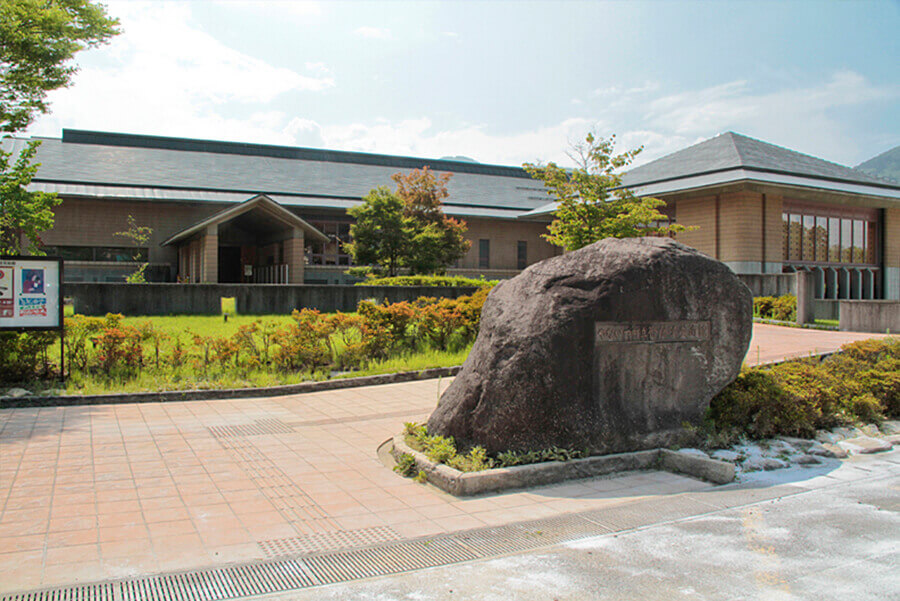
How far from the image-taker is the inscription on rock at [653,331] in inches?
261

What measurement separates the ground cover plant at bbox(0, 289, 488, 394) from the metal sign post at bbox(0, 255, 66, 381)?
1.21 ft

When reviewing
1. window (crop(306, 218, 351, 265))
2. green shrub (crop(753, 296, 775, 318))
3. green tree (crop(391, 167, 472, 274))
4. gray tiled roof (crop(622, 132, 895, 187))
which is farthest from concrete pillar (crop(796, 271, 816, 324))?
window (crop(306, 218, 351, 265))

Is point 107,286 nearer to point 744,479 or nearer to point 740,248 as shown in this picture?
point 744,479

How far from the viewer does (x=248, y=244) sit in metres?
32.9

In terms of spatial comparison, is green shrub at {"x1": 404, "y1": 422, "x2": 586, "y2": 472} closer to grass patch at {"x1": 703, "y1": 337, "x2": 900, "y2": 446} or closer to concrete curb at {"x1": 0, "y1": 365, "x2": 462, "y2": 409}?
grass patch at {"x1": 703, "y1": 337, "x2": 900, "y2": 446}

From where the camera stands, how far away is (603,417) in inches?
262

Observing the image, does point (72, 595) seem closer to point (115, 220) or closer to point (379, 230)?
point (379, 230)

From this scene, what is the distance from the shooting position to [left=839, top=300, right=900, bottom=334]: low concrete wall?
19234 millimetres

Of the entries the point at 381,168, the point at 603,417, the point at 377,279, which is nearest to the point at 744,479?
the point at 603,417

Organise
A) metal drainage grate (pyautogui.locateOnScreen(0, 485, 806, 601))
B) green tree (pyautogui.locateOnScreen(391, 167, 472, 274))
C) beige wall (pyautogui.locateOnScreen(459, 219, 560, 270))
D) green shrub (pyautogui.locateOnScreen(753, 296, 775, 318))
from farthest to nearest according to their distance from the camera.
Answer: beige wall (pyautogui.locateOnScreen(459, 219, 560, 270)), green tree (pyautogui.locateOnScreen(391, 167, 472, 274)), green shrub (pyautogui.locateOnScreen(753, 296, 775, 318)), metal drainage grate (pyautogui.locateOnScreen(0, 485, 806, 601))

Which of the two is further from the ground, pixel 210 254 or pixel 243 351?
pixel 210 254

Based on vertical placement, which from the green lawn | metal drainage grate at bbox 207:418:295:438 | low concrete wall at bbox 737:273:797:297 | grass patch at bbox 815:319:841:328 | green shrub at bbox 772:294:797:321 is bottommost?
metal drainage grate at bbox 207:418:295:438

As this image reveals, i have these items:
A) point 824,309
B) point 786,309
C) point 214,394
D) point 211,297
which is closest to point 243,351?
point 214,394

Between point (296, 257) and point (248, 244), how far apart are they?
7.42m
